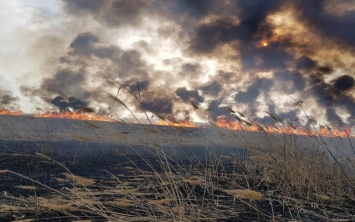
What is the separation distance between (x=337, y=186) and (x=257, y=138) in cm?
195

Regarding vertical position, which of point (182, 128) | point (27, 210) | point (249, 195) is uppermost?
point (182, 128)

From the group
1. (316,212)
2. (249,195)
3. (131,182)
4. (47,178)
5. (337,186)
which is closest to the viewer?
(249,195)

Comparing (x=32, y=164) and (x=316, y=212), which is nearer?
(x=316, y=212)

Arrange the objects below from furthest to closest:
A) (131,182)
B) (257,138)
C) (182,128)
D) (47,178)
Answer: (257,138)
(47,178)
(131,182)
(182,128)

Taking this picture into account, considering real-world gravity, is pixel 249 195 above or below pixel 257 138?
below

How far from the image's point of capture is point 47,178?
5.00 m

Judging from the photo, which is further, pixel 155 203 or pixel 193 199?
pixel 193 199

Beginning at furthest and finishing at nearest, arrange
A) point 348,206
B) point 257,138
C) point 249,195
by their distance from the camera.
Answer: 1. point 257,138
2. point 348,206
3. point 249,195

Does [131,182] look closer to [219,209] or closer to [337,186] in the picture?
[219,209]

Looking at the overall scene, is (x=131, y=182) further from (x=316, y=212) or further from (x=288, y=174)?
(x=316, y=212)

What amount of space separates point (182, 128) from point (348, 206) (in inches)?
72.0

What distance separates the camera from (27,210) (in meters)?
2.97

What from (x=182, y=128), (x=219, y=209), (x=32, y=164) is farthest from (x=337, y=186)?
(x=32, y=164)

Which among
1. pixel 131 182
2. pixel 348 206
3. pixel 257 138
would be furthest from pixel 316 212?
pixel 257 138
